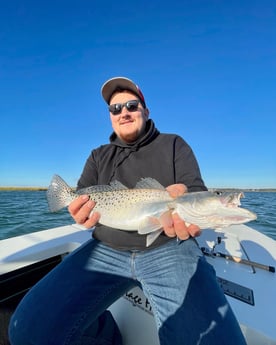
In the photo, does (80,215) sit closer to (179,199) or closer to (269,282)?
(179,199)

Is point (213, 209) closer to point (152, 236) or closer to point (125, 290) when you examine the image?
point (152, 236)

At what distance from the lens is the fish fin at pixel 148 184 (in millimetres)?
2566

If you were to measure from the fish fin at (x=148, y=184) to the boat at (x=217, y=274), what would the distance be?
1.12 metres

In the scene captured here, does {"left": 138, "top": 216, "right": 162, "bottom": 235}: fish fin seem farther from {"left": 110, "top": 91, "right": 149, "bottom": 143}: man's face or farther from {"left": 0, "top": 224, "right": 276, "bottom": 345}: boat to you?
{"left": 110, "top": 91, "right": 149, "bottom": 143}: man's face

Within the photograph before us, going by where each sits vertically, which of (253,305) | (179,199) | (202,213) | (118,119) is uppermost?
(118,119)

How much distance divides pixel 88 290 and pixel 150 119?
2.33m

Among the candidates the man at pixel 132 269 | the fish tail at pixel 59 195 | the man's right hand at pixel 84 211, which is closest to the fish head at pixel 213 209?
the man at pixel 132 269

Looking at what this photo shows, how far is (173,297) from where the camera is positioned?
75.1 inches

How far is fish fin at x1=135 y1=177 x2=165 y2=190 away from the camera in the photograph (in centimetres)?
257

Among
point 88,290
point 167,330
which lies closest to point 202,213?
point 167,330

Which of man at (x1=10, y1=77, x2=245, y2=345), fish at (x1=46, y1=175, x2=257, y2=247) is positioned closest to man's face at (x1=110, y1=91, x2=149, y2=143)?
man at (x1=10, y1=77, x2=245, y2=345)

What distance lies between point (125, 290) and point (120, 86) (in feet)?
8.44

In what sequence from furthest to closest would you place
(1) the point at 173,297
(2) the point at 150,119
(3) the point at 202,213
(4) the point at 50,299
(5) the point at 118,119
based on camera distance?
1. (2) the point at 150,119
2. (5) the point at 118,119
3. (3) the point at 202,213
4. (4) the point at 50,299
5. (1) the point at 173,297

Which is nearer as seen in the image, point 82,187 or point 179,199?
point 179,199
